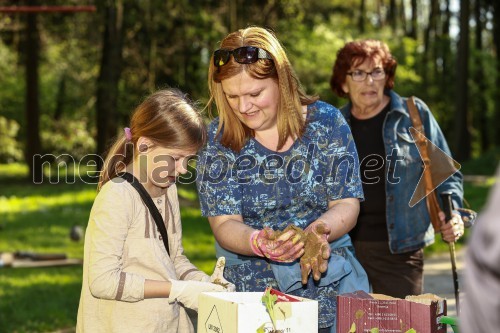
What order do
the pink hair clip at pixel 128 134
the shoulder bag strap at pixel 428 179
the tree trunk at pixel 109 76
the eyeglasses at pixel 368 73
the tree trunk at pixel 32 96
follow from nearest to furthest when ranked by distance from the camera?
the pink hair clip at pixel 128 134, the shoulder bag strap at pixel 428 179, the eyeglasses at pixel 368 73, the tree trunk at pixel 109 76, the tree trunk at pixel 32 96

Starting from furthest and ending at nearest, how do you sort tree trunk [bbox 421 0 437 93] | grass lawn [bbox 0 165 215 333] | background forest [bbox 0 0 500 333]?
1. tree trunk [bbox 421 0 437 93]
2. background forest [bbox 0 0 500 333]
3. grass lawn [bbox 0 165 215 333]

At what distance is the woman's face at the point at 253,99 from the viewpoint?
3.38 m

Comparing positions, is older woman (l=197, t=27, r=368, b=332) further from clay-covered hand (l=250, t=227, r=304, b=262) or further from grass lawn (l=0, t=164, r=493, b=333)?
grass lawn (l=0, t=164, r=493, b=333)

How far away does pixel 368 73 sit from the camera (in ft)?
17.2

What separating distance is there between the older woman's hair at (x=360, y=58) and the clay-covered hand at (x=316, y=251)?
232 cm

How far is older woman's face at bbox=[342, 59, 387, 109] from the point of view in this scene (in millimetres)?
5180

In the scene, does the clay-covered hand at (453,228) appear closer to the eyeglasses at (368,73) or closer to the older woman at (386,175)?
the older woman at (386,175)

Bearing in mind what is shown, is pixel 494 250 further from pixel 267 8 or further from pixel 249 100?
pixel 267 8

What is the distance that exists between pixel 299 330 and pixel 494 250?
1.61 meters

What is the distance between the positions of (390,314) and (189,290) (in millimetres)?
705

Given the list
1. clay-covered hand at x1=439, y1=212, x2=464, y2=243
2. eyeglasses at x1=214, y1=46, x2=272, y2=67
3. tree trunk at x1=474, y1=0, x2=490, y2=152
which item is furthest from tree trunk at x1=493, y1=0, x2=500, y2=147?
eyeglasses at x1=214, y1=46, x2=272, y2=67

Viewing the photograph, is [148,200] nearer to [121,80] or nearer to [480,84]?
[121,80]

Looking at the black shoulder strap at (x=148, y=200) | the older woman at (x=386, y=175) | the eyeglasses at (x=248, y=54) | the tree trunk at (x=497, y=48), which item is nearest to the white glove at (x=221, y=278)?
the black shoulder strap at (x=148, y=200)

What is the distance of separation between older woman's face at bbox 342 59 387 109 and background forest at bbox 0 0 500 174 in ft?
45.2
